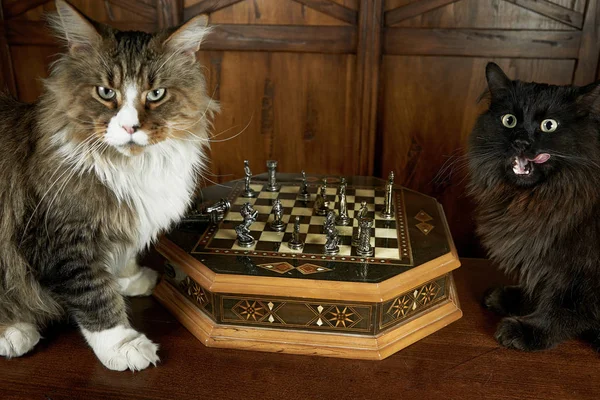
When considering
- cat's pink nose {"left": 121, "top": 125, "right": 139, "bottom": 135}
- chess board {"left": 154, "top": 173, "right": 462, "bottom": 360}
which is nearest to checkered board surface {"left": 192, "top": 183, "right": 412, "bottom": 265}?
chess board {"left": 154, "top": 173, "right": 462, "bottom": 360}

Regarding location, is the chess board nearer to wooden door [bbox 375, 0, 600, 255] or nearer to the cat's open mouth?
the cat's open mouth

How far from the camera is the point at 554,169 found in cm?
110

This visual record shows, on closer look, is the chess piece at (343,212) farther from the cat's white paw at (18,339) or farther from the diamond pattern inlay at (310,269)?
the cat's white paw at (18,339)

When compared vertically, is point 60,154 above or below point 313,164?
above

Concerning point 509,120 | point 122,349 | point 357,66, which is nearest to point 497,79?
point 509,120

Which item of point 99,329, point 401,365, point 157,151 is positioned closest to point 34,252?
point 99,329

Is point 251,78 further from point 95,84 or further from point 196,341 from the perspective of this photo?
point 196,341

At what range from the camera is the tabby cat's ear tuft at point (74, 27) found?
1.03 metres

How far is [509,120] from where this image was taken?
1.16 meters

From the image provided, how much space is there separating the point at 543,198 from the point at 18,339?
1.16 meters

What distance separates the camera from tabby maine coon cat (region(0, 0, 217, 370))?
108 centimetres

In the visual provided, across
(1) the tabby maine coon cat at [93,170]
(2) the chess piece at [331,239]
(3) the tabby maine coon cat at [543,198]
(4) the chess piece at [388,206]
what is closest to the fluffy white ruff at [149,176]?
(1) the tabby maine coon cat at [93,170]

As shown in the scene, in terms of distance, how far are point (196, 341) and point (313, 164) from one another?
3.34 ft

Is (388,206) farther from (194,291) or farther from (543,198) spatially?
(194,291)
